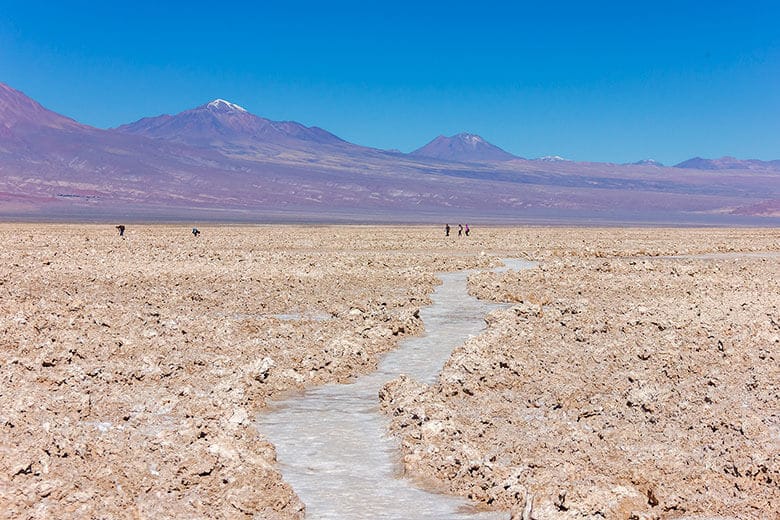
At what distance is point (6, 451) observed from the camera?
673cm

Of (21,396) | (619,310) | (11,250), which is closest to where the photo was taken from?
(21,396)

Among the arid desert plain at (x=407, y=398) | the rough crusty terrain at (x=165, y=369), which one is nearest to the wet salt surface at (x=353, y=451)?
the arid desert plain at (x=407, y=398)

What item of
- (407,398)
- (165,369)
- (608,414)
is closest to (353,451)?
(407,398)

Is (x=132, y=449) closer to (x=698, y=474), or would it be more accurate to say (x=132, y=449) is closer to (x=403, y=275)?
(x=698, y=474)

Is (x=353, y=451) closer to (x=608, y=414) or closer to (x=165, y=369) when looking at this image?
(x=608, y=414)

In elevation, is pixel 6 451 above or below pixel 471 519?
above

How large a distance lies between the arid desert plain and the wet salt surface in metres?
0.20

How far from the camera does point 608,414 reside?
917 cm

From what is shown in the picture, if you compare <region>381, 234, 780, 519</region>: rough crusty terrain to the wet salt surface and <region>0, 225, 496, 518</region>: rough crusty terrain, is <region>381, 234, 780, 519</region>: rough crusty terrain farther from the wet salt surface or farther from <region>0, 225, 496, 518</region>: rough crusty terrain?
<region>0, 225, 496, 518</region>: rough crusty terrain

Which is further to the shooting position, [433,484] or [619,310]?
[619,310]

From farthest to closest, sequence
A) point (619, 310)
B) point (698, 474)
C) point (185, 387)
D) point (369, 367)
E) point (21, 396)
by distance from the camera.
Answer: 1. point (619, 310)
2. point (369, 367)
3. point (185, 387)
4. point (21, 396)
5. point (698, 474)

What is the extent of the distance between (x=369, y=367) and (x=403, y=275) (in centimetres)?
1355

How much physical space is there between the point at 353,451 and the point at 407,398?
152 centimetres

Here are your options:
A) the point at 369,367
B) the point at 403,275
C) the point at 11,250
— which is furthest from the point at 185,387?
the point at 11,250
